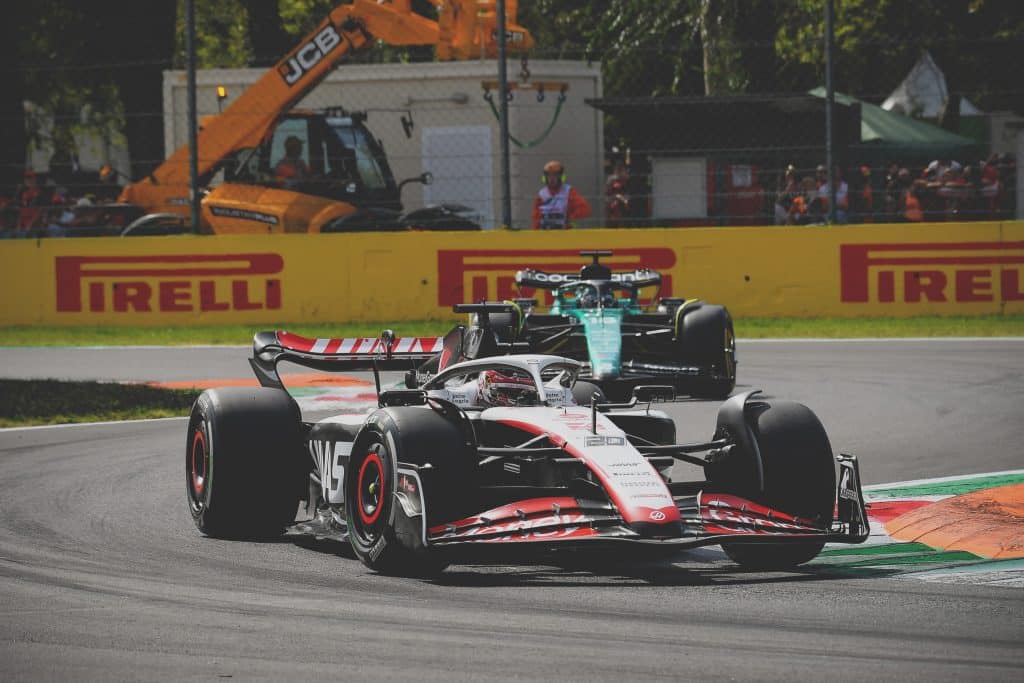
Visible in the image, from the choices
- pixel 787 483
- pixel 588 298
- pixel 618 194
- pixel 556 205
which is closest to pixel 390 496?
pixel 787 483

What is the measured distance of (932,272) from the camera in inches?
720

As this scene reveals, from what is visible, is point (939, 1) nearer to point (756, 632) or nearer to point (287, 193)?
point (287, 193)

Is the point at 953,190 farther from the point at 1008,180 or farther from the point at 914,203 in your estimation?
the point at 1008,180

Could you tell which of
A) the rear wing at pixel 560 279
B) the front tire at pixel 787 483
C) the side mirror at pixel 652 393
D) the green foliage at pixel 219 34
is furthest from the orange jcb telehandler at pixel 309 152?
the front tire at pixel 787 483

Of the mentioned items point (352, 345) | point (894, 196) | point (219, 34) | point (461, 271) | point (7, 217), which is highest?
point (219, 34)

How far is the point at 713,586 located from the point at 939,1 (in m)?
32.5

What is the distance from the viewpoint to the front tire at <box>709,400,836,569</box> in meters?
6.79

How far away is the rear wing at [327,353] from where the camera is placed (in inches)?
348

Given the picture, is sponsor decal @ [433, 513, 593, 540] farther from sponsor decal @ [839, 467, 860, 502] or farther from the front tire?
sponsor decal @ [839, 467, 860, 502]

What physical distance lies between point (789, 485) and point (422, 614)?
1.71 metres

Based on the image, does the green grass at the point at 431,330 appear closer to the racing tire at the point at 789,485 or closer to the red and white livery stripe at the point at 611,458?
the red and white livery stripe at the point at 611,458

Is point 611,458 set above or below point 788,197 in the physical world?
below

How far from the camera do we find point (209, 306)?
1920 cm

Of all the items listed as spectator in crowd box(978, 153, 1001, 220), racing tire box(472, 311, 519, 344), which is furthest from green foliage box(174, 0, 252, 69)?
racing tire box(472, 311, 519, 344)
